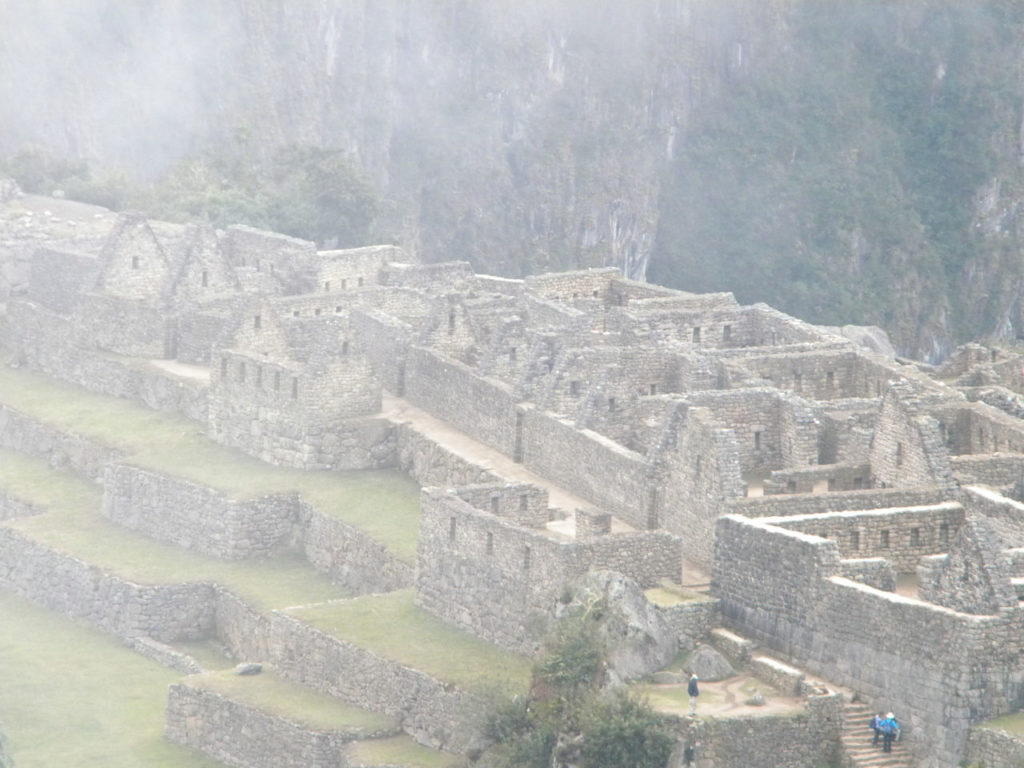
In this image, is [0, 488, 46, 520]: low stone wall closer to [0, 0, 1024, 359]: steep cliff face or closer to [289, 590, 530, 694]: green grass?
[289, 590, 530, 694]: green grass

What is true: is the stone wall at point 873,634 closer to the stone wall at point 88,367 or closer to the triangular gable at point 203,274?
the stone wall at point 88,367

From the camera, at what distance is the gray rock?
38.7 m

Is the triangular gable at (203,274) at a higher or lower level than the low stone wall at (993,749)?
higher

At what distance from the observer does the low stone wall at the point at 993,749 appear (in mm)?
35500

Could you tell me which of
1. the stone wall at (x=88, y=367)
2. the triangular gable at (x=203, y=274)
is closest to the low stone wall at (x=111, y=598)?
the stone wall at (x=88, y=367)

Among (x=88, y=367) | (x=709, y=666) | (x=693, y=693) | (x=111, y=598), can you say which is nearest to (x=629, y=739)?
(x=693, y=693)

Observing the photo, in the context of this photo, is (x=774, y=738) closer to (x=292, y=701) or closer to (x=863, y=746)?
(x=863, y=746)

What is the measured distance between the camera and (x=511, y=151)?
170625 millimetres

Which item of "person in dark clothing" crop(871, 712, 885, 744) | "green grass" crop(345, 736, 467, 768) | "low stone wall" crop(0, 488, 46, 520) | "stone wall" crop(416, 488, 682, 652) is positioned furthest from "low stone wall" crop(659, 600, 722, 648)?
"low stone wall" crop(0, 488, 46, 520)

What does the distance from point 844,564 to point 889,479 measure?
5324mm

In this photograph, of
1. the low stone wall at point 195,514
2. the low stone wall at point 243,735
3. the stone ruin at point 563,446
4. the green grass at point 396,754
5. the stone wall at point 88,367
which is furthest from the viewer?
the stone wall at point 88,367

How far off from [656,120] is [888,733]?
140 metres

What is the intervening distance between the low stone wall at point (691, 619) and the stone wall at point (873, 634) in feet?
0.79

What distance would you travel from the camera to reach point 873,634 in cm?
3747
